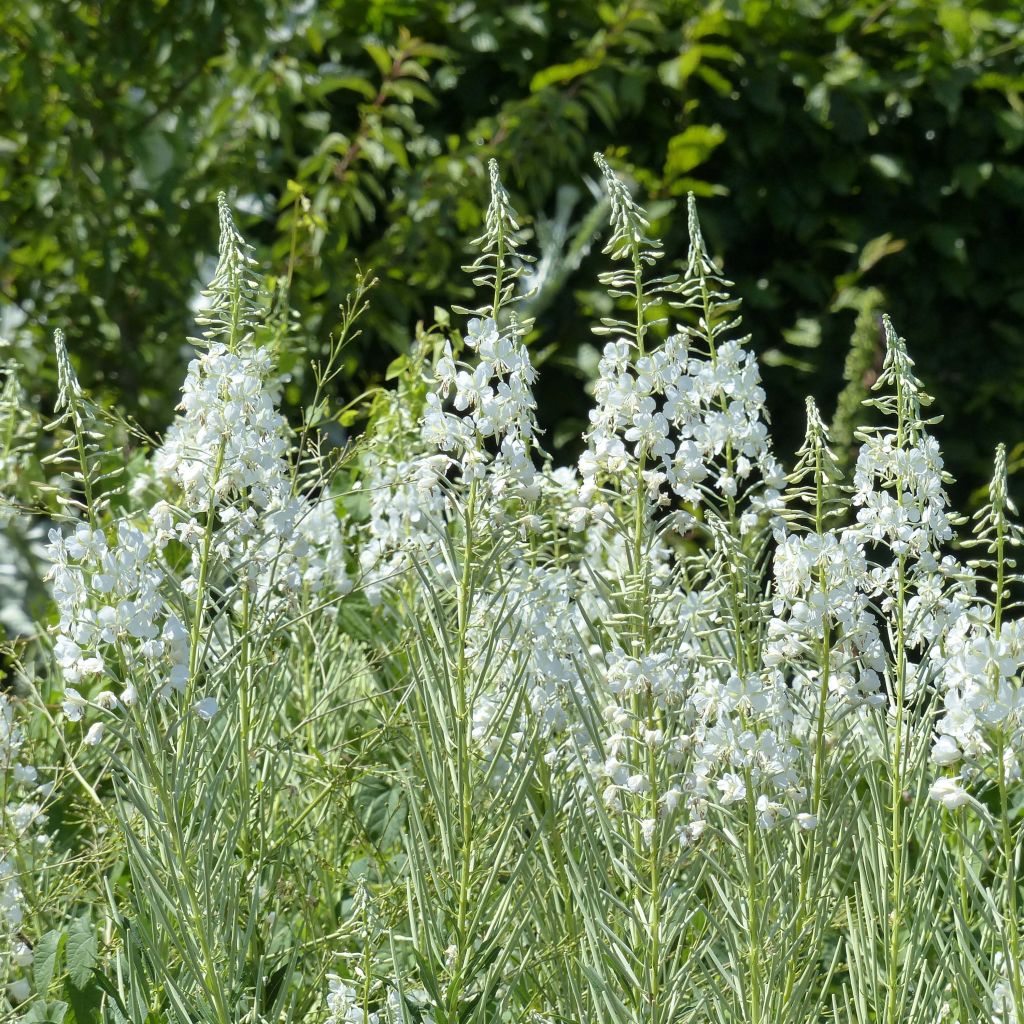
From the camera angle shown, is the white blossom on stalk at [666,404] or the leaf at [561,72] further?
the leaf at [561,72]

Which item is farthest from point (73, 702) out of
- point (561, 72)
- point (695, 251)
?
point (561, 72)

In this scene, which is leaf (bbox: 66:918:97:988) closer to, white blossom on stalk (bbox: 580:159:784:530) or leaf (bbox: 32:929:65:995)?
leaf (bbox: 32:929:65:995)

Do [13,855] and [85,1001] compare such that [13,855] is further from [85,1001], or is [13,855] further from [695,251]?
[695,251]

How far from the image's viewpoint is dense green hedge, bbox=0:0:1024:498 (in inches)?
167

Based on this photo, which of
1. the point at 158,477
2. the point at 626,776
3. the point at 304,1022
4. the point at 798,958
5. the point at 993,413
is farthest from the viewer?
the point at 993,413

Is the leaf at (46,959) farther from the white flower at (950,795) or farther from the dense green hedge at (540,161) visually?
the dense green hedge at (540,161)

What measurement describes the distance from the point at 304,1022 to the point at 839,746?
790 millimetres

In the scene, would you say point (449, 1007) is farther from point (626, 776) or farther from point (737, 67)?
point (737, 67)

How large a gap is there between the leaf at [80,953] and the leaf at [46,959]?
21mm

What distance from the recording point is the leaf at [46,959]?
5.82 feet

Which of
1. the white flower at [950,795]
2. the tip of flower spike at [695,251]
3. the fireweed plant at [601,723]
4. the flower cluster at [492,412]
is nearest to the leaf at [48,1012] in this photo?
the fireweed plant at [601,723]

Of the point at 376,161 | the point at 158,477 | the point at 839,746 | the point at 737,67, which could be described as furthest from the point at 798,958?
the point at 737,67

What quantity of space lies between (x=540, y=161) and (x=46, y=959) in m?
3.14

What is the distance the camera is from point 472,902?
1.69 meters
